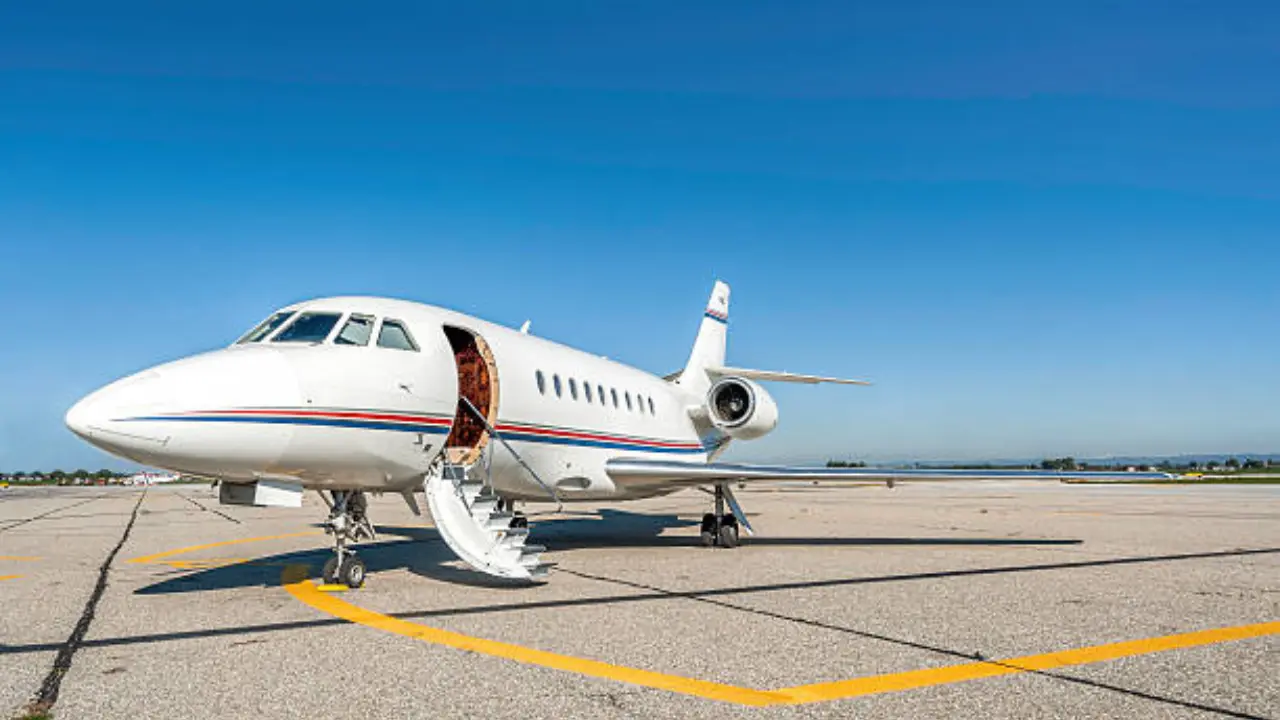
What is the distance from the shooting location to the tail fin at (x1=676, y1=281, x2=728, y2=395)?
20.2m

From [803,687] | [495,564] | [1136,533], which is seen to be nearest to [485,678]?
[803,687]

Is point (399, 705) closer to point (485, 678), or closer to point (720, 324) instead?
point (485, 678)

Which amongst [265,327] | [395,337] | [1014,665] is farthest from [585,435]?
[1014,665]

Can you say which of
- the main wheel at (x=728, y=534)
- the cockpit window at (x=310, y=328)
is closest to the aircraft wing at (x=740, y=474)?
the main wheel at (x=728, y=534)

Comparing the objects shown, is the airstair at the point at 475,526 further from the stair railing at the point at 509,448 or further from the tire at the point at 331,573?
the tire at the point at 331,573

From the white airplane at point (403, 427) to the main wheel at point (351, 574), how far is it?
0.7 inches

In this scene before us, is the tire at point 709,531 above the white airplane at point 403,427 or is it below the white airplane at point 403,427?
below

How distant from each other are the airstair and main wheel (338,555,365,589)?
929 mm

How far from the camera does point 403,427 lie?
30.6ft

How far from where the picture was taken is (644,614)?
723cm

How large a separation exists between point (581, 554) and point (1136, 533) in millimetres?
9955

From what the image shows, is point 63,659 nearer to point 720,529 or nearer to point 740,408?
point 720,529

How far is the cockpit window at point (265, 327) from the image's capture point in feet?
29.5

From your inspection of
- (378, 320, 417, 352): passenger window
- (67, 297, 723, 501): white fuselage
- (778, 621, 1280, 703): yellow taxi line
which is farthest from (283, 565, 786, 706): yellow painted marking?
(378, 320, 417, 352): passenger window
